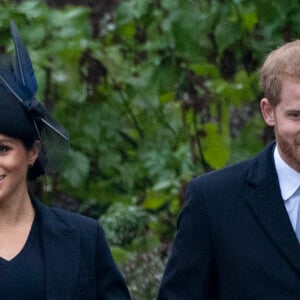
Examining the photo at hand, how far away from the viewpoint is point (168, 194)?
27.3ft

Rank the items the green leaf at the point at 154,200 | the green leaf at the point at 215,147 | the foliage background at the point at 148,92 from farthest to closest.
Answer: the green leaf at the point at 154,200 < the green leaf at the point at 215,147 < the foliage background at the point at 148,92

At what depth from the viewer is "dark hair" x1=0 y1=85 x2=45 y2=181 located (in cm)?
539

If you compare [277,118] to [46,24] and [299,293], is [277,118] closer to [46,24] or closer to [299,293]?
[299,293]

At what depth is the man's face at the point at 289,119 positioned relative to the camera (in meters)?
5.37

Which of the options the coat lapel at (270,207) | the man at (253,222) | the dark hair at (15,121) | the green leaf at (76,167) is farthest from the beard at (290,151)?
the green leaf at (76,167)

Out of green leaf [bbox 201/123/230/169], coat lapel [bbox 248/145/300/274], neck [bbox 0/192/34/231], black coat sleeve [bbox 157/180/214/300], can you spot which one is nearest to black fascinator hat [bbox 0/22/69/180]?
neck [bbox 0/192/34/231]

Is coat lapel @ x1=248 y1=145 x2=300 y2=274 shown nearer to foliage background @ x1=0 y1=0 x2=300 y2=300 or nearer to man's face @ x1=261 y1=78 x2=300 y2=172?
man's face @ x1=261 y1=78 x2=300 y2=172

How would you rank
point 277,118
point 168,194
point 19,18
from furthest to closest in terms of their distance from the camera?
point 168,194 → point 19,18 → point 277,118

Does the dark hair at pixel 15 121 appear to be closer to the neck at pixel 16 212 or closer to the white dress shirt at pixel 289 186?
the neck at pixel 16 212

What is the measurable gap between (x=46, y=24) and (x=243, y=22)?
0.92 meters

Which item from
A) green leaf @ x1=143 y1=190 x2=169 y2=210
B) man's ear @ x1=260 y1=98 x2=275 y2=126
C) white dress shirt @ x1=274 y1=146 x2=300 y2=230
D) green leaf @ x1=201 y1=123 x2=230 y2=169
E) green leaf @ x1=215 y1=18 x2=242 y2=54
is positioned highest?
man's ear @ x1=260 y1=98 x2=275 y2=126

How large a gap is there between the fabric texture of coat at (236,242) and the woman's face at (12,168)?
59cm

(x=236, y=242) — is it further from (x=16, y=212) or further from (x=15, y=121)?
(x=15, y=121)

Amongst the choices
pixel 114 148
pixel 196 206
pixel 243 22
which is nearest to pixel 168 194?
pixel 114 148
